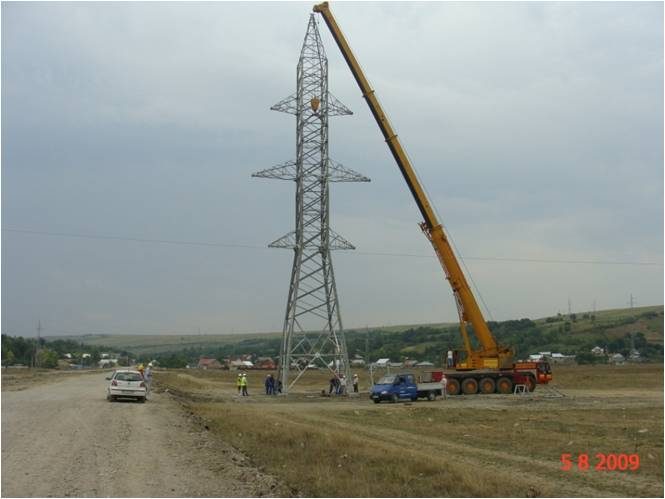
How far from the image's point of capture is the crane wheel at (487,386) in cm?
4238

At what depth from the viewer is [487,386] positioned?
42.5m

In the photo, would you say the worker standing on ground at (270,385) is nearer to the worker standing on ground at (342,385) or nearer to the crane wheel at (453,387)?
the worker standing on ground at (342,385)

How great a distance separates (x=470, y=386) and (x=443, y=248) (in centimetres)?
808

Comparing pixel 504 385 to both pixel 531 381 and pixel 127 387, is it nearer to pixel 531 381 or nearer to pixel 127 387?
pixel 531 381

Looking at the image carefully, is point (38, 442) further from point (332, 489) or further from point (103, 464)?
point (332, 489)

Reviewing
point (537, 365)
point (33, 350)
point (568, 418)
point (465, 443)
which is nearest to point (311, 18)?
point (537, 365)

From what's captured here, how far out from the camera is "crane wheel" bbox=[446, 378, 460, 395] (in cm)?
4278

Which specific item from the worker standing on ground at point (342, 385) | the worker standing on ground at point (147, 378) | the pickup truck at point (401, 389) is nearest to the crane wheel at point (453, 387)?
the pickup truck at point (401, 389)

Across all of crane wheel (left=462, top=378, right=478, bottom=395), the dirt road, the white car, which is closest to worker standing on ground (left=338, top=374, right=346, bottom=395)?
crane wheel (left=462, top=378, right=478, bottom=395)

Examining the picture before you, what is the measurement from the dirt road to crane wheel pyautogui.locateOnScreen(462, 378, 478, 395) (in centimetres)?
2311

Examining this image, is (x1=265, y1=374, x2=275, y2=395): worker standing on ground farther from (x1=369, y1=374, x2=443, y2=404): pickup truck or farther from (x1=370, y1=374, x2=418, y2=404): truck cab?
(x1=370, y1=374, x2=418, y2=404): truck cab
